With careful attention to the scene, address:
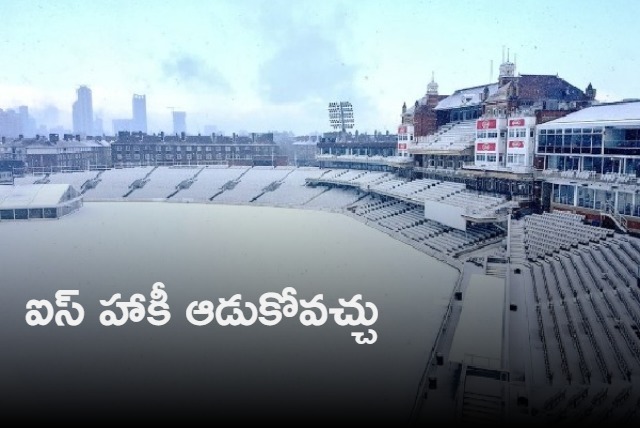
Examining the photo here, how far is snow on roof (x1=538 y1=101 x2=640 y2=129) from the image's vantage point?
32062mm

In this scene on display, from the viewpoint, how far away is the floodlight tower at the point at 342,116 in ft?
280

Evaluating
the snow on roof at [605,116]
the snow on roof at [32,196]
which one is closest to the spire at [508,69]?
the snow on roof at [605,116]

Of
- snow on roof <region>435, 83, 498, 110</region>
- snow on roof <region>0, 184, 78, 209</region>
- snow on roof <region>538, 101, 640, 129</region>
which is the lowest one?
snow on roof <region>0, 184, 78, 209</region>

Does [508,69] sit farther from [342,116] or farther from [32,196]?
[32,196]

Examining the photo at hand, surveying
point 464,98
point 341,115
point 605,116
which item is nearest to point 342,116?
point 341,115

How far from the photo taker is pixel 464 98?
189 feet

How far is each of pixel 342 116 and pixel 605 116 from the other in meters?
54.2

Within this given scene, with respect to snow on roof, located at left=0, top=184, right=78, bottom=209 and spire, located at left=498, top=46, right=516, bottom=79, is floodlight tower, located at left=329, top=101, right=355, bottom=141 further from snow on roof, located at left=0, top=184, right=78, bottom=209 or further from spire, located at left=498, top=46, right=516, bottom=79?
snow on roof, located at left=0, top=184, right=78, bottom=209

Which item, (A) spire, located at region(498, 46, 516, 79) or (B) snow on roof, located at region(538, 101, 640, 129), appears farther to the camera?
(A) spire, located at region(498, 46, 516, 79)

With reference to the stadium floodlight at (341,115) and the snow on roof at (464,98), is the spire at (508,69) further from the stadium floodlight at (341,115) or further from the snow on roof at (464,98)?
the stadium floodlight at (341,115)

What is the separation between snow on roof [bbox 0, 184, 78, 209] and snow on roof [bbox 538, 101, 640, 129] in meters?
48.1

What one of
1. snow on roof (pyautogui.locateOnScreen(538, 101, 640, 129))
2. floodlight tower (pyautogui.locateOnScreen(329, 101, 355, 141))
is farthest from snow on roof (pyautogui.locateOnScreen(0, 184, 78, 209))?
snow on roof (pyautogui.locateOnScreen(538, 101, 640, 129))

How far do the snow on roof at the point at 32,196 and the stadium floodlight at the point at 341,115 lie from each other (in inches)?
1742

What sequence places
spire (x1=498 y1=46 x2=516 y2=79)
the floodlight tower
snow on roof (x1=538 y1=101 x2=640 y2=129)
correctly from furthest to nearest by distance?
1. the floodlight tower
2. spire (x1=498 y1=46 x2=516 y2=79)
3. snow on roof (x1=538 y1=101 x2=640 y2=129)
